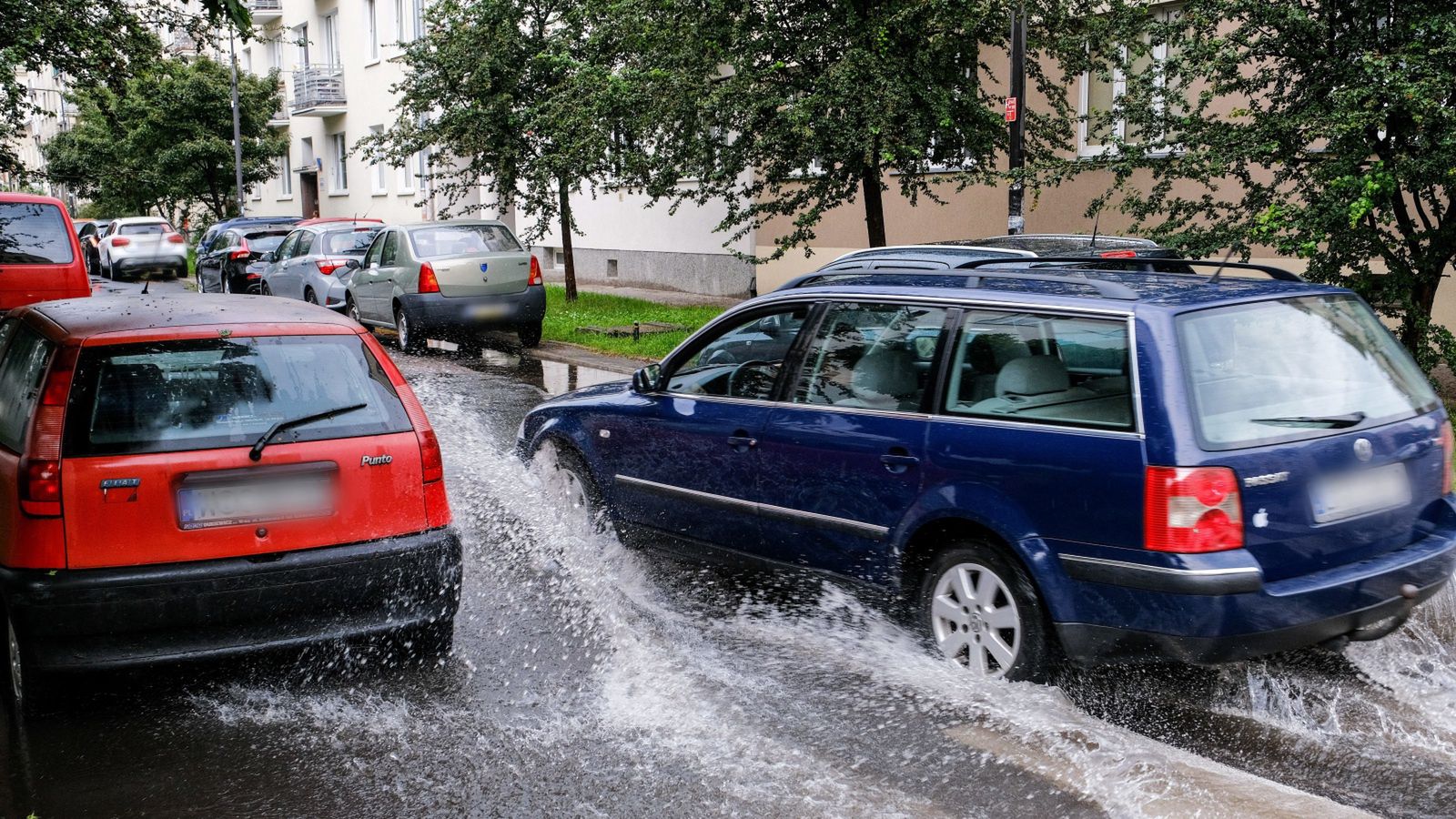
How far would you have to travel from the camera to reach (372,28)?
39250mm

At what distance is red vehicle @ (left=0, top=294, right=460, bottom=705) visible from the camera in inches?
176

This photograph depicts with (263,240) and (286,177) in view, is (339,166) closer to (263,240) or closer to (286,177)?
(286,177)

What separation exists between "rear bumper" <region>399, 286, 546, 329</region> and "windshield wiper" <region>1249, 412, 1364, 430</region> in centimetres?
1313

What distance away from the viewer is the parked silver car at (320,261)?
19266 mm

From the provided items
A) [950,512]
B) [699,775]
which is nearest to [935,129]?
[950,512]

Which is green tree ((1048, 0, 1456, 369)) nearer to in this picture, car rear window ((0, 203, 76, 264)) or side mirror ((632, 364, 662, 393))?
side mirror ((632, 364, 662, 393))

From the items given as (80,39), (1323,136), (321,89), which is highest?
(321,89)

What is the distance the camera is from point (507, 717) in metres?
4.69

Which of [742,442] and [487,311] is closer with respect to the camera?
[742,442]

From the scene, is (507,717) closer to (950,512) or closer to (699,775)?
(699,775)

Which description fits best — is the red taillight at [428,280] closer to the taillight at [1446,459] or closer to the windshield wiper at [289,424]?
the windshield wiper at [289,424]

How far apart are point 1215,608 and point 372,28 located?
3919 centimetres

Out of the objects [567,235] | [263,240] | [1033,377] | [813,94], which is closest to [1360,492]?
[1033,377]

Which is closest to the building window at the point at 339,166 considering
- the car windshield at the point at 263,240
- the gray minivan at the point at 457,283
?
the car windshield at the point at 263,240
